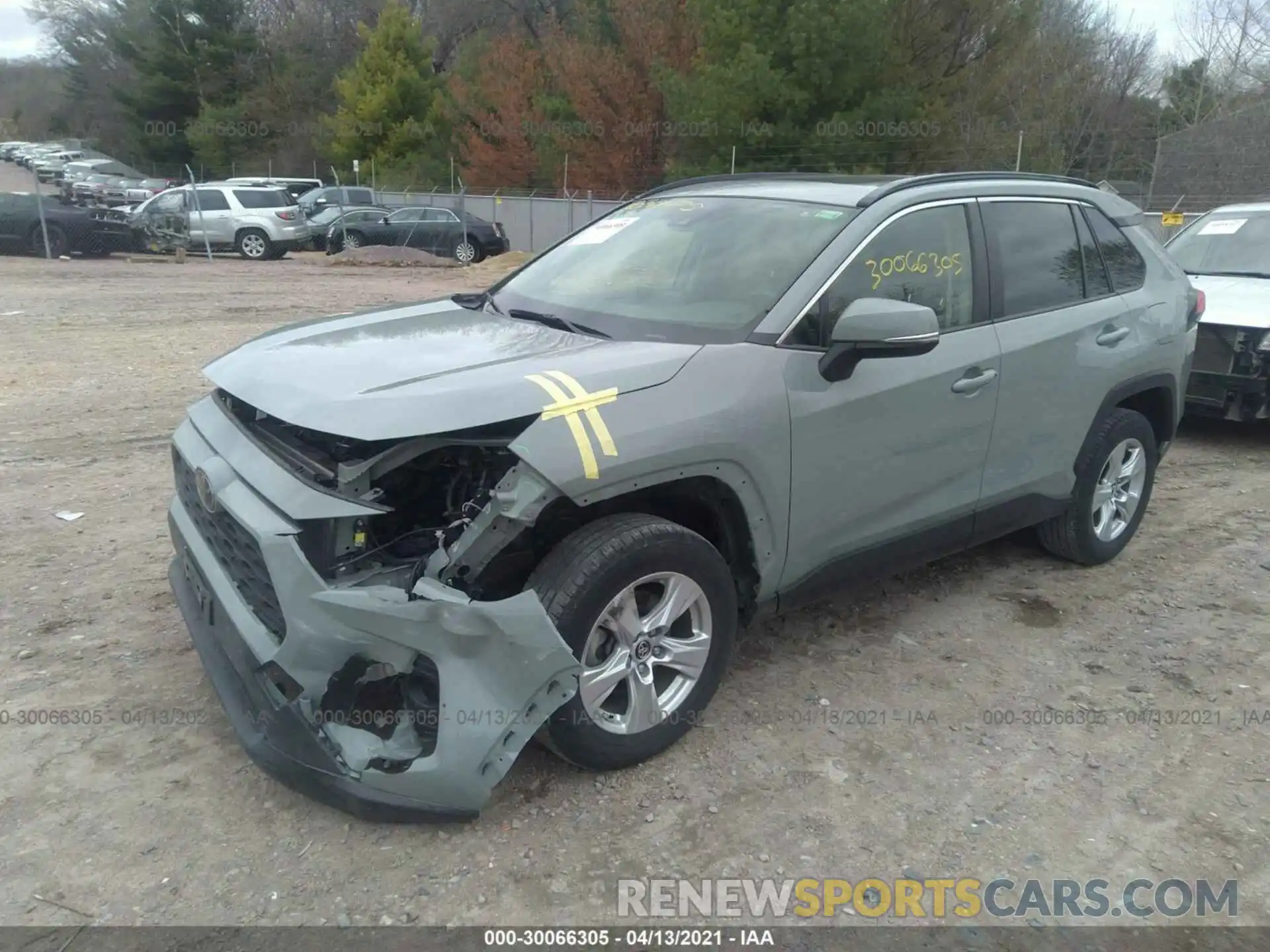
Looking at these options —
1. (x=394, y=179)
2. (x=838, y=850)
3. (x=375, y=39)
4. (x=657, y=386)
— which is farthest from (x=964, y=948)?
(x=375, y=39)

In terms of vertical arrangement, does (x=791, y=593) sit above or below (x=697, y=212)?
below

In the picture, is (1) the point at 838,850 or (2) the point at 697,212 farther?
(2) the point at 697,212

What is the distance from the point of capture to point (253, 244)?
895 inches

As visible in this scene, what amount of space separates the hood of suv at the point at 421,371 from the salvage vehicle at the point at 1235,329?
459 cm

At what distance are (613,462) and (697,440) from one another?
1.04 ft

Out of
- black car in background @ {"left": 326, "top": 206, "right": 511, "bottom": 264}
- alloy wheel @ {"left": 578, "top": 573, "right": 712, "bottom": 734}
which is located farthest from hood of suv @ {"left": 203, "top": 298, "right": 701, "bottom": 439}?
black car in background @ {"left": 326, "top": 206, "right": 511, "bottom": 264}

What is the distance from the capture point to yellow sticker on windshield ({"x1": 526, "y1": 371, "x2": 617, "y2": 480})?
2.85 meters

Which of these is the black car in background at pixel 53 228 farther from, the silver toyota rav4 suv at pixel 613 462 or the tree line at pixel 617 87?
the silver toyota rav4 suv at pixel 613 462

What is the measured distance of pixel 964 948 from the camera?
2.58m

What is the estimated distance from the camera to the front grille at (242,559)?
285 cm

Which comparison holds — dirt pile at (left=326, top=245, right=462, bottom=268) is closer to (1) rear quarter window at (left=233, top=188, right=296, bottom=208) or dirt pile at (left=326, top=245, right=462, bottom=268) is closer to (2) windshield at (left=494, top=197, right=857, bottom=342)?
(1) rear quarter window at (left=233, top=188, right=296, bottom=208)

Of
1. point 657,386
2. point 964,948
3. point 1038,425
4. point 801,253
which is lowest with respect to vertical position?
point 964,948

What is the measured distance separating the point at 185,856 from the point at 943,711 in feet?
8.35

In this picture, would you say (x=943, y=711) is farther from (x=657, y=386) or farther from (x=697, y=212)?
(x=697, y=212)
